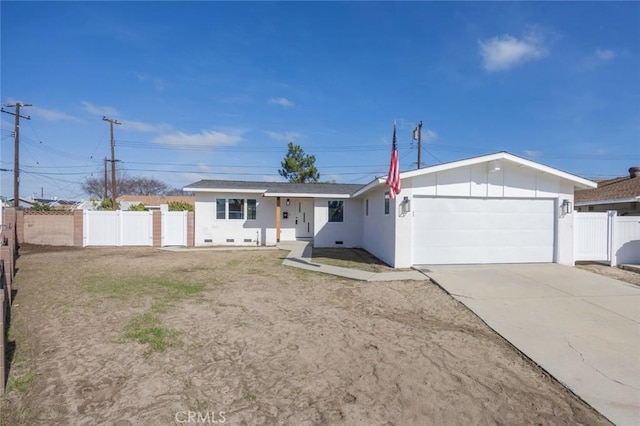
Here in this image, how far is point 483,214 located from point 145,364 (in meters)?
9.96

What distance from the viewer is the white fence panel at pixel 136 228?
16297 mm

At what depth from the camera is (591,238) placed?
35.4 ft

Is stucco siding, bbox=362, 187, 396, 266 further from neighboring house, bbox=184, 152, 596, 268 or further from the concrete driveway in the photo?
the concrete driveway

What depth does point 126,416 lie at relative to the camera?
2.85 meters

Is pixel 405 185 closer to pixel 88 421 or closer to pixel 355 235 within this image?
pixel 355 235

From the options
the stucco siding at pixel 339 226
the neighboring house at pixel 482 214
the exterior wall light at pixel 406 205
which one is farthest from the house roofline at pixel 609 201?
the stucco siding at pixel 339 226

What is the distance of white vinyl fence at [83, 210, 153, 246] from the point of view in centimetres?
1623

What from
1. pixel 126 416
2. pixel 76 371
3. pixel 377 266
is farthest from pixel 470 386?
pixel 377 266

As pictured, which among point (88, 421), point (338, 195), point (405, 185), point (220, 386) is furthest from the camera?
point (338, 195)

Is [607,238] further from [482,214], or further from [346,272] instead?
[346,272]

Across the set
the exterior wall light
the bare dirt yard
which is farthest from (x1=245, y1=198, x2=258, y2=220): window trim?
the bare dirt yard

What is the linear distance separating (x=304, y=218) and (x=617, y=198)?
14.2 meters
